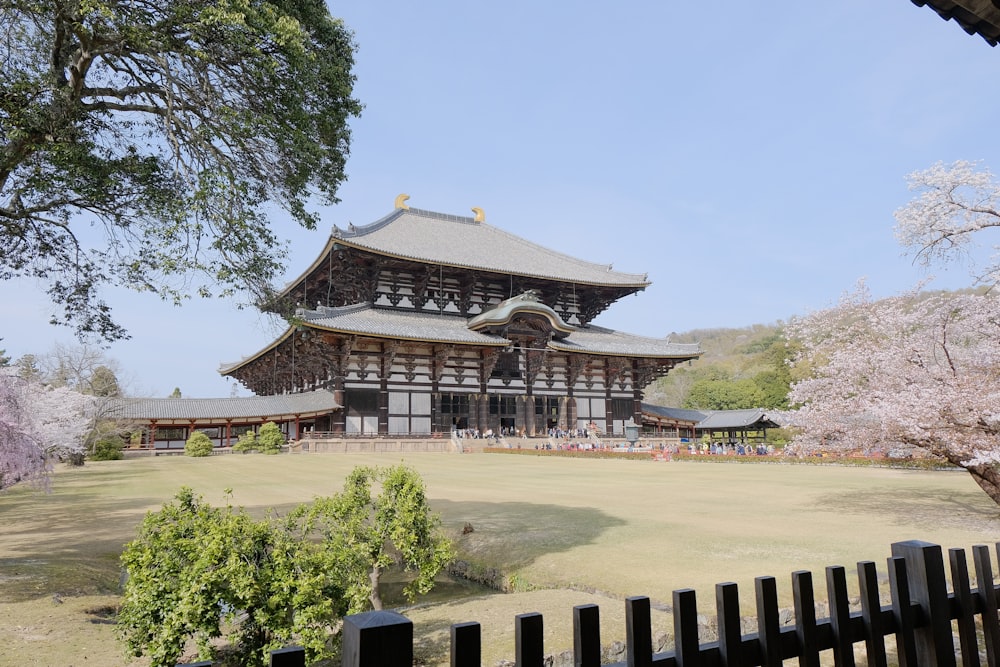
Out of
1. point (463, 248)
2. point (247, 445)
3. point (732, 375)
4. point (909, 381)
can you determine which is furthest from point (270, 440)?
point (732, 375)

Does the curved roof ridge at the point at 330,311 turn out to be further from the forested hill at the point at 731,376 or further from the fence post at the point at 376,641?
the fence post at the point at 376,641

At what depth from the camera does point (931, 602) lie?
214cm

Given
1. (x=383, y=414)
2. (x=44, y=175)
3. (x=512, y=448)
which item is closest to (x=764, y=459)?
(x=512, y=448)

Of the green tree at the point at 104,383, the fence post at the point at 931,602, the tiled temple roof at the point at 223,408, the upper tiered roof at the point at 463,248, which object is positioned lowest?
the fence post at the point at 931,602

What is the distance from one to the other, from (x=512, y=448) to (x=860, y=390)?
2218cm

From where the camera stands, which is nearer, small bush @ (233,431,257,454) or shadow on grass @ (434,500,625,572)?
shadow on grass @ (434,500,625,572)

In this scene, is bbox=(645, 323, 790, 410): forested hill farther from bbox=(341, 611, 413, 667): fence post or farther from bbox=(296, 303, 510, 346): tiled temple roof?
bbox=(341, 611, 413, 667): fence post

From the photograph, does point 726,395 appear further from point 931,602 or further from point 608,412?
point 931,602

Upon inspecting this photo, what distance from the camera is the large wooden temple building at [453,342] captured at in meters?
30.2

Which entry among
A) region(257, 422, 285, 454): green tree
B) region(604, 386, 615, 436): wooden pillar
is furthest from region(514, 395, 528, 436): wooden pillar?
region(257, 422, 285, 454): green tree

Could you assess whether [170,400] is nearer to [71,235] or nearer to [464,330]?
[464,330]

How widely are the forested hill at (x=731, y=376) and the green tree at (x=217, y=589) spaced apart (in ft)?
73.3

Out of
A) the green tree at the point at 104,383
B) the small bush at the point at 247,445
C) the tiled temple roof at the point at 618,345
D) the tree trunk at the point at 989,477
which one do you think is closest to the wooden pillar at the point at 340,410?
the small bush at the point at 247,445

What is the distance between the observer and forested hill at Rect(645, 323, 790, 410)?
48375mm
